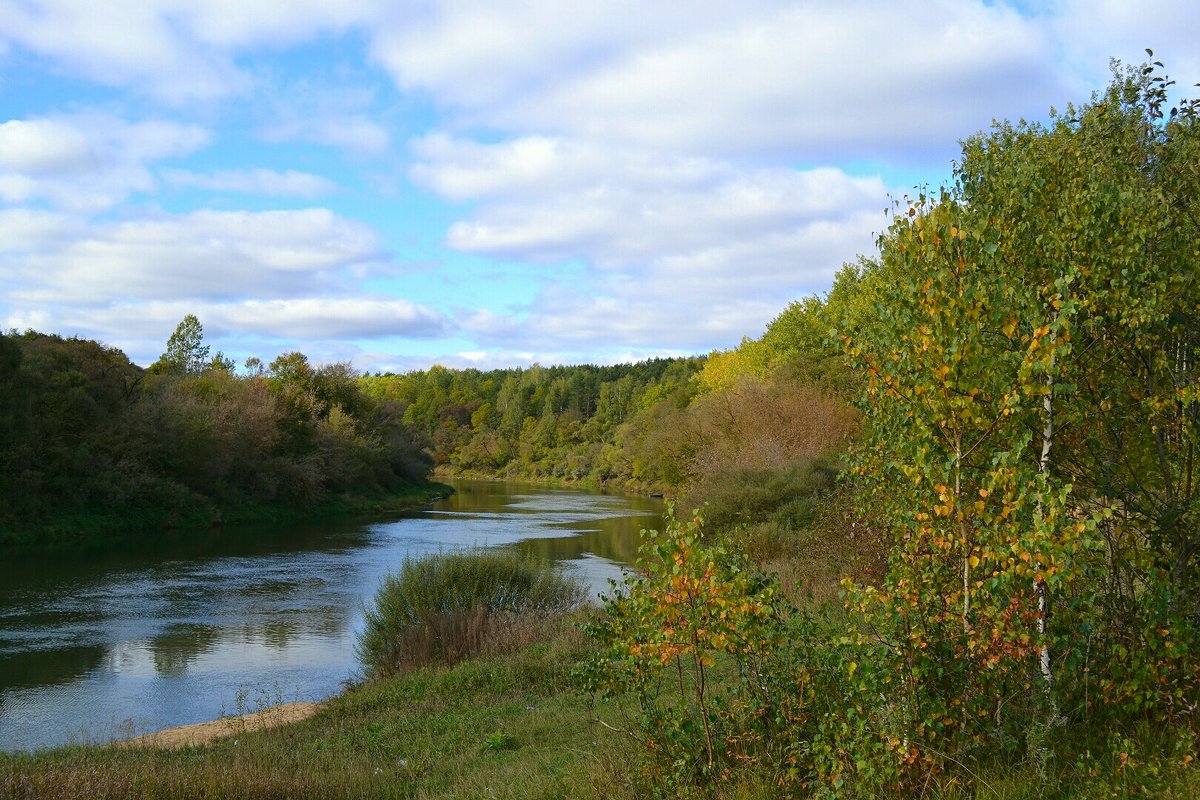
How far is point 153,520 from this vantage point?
4012 cm

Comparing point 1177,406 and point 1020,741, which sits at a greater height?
point 1177,406

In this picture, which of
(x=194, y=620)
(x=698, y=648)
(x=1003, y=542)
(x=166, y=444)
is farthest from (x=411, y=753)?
(x=166, y=444)

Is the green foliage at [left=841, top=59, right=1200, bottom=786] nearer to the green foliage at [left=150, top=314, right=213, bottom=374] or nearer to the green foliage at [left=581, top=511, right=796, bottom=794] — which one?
the green foliage at [left=581, top=511, right=796, bottom=794]

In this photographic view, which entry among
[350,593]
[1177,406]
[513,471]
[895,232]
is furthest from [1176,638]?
[513,471]

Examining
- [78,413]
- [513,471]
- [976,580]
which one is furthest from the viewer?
[513,471]

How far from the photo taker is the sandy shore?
Result: 11375 millimetres

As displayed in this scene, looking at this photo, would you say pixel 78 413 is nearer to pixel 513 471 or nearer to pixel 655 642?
pixel 655 642

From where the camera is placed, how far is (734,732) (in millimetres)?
6469

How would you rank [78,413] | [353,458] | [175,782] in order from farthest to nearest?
[353,458] < [78,413] < [175,782]

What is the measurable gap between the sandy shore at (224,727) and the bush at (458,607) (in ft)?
6.78

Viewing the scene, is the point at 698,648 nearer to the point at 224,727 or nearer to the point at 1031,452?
the point at 1031,452

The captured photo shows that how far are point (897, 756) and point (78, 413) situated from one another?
41.5 metres

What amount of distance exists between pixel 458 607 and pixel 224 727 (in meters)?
4.98

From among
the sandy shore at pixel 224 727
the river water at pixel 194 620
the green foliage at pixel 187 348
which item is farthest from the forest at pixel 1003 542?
the green foliage at pixel 187 348
